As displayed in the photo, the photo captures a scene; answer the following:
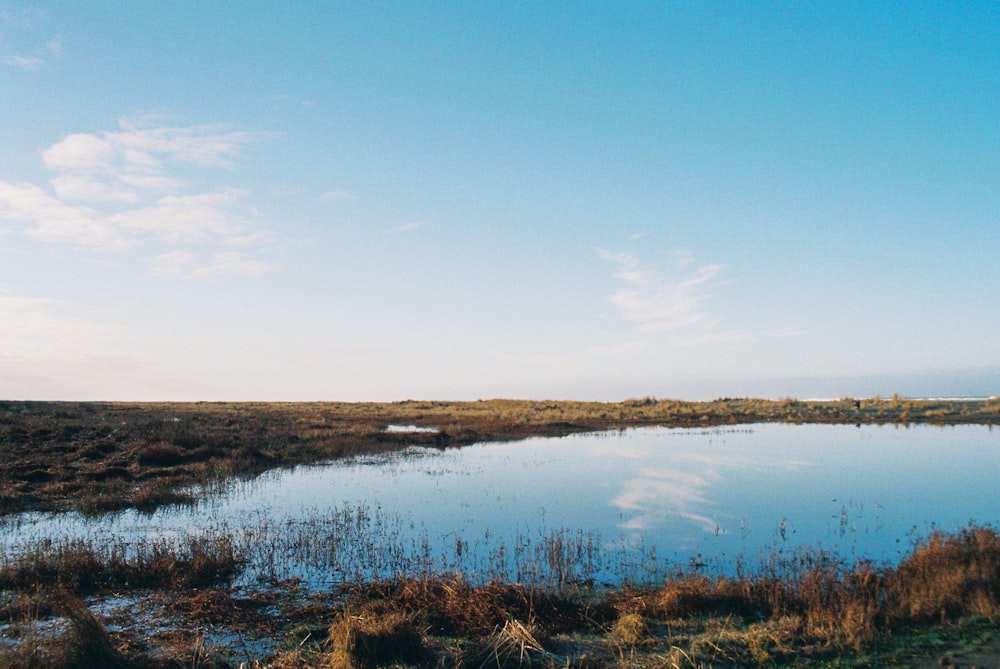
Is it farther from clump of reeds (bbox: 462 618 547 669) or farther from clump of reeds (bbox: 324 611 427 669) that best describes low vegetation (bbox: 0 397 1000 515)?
clump of reeds (bbox: 462 618 547 669)

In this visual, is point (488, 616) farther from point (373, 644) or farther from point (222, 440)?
point (222, 440)

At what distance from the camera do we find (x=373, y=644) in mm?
6996

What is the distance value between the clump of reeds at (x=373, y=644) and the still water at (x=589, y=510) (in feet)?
10.8

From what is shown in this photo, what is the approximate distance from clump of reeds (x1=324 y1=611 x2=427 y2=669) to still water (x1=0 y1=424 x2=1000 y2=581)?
3.30 meters

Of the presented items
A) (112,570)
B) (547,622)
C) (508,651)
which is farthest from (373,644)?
(112,570)

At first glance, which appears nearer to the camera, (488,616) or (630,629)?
(630,629)

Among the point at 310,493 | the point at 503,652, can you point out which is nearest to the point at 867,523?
the point at 503,652

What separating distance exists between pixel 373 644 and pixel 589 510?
10.4 m

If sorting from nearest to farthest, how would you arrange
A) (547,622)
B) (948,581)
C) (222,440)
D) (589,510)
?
(547,622)
(948,581)
(589,510)
(222,440)

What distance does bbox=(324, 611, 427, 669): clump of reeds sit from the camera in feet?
22.5

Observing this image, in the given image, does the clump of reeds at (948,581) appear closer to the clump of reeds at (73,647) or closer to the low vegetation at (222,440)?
the clump of reeds at (73,647)

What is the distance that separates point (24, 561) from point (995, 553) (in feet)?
54.2

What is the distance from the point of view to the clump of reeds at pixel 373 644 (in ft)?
22.5

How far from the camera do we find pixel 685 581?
9.20m
